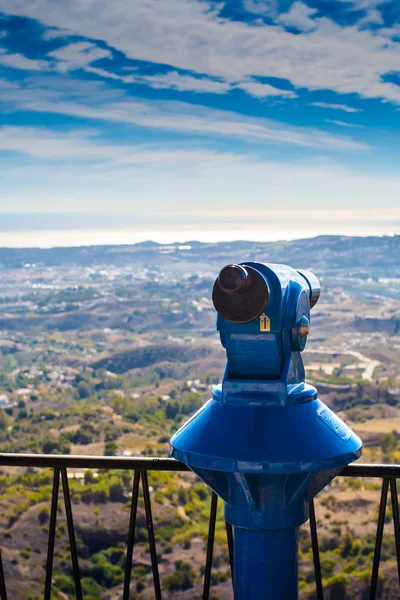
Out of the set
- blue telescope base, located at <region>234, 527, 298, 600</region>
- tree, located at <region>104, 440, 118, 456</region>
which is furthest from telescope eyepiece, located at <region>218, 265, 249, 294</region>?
tree, located at <region>104, 440, 118, 456</region>

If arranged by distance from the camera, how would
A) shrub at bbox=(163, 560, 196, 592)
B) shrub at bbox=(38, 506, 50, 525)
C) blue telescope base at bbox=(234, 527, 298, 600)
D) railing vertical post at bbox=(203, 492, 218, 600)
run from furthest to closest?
shrub at bbox=(38, 506, 50, 525) → shrub at bbox=(163, 560, 196, 592) → railing vertical post at bbox=(203, 492, 218, 600) → blue telescope base at bbox=(234, 527, 298, 600)

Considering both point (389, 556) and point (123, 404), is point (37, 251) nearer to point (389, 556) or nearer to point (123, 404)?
point (123, 404)

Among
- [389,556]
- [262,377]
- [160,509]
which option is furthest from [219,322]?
[160,509]

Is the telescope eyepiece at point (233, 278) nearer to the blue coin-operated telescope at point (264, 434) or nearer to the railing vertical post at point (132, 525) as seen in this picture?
the blue coin-operated telescope at point (264, 434)

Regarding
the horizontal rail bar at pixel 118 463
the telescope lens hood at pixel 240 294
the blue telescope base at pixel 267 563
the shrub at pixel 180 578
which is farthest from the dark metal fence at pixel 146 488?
the shrub at pixel 180 578

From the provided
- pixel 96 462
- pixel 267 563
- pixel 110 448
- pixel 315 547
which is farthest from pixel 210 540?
pixel 110 448

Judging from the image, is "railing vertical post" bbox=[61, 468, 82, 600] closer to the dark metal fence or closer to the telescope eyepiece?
the dark metal fence
